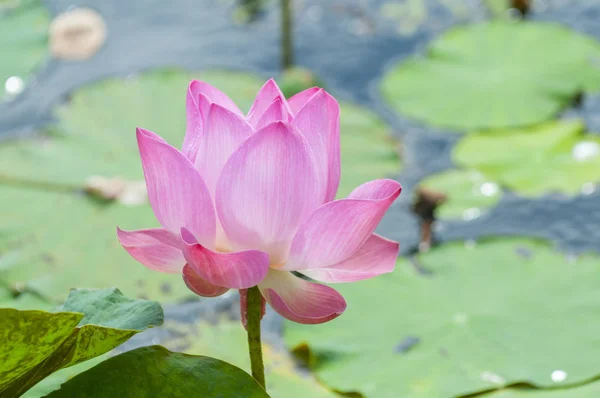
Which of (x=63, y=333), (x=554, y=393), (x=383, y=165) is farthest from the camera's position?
(x=383, y=165)

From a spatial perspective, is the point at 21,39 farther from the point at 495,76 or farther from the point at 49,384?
the point at 49,384

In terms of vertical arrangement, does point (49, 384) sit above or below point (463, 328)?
above

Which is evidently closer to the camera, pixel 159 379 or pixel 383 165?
pixel 159 379

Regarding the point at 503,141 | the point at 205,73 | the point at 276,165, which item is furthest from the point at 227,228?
the point at 205,73

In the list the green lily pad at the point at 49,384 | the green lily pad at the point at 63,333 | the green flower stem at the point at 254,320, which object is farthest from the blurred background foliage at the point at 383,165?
the green flower stem at the point at 254,320

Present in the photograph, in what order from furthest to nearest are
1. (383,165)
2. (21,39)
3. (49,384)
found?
1. (21,39)
2. (383,165)
3. (49,384)

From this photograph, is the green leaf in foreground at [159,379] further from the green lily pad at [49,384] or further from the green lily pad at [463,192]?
the green lily pad at [463,192]

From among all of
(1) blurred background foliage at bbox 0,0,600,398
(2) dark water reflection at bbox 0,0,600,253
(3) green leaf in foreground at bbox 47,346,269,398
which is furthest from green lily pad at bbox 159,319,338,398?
(2) dark water reflection at bbox 0,0,600,253

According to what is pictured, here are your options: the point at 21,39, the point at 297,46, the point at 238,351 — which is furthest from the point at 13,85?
the point at 238,351
